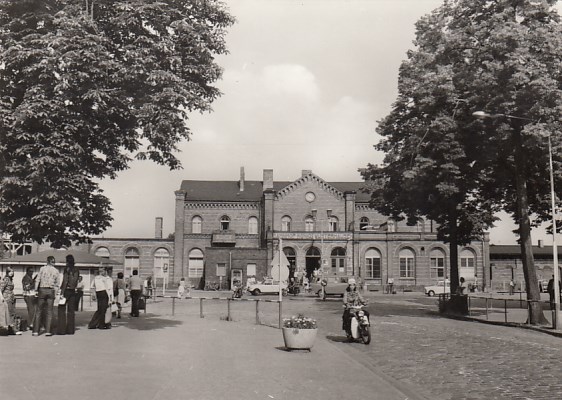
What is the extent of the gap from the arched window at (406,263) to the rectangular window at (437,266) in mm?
1851

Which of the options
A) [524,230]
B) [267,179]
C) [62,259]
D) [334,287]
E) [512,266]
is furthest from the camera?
[267,179]

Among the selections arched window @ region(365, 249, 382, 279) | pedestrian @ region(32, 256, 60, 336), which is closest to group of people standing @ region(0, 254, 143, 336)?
pedestrian @ region(32, 256, 60, 336)

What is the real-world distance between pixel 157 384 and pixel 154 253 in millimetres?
54688

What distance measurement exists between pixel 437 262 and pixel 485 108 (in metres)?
40.7

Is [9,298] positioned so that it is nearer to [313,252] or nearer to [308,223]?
[313,252]

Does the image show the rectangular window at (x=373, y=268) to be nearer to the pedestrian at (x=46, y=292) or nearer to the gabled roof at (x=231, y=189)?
the gabled roof at (x=231, y=189)

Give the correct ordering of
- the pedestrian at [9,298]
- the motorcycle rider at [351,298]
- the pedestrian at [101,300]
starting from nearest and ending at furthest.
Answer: the pedestrian at [9,298], the motorcycle rider at [351,298], the pedestrian at [101,300]

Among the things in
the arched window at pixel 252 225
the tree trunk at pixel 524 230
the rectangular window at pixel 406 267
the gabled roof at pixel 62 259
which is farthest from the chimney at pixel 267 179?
the tree trunk at pixel 524 230

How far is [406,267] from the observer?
198ft

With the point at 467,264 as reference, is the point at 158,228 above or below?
above

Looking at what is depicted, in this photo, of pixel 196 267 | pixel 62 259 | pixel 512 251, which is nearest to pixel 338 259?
pixel 196 267

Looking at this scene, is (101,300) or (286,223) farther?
(286,223)

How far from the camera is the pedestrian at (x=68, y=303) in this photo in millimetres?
15117

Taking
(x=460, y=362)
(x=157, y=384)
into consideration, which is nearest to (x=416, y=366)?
(x=460, y=362)
